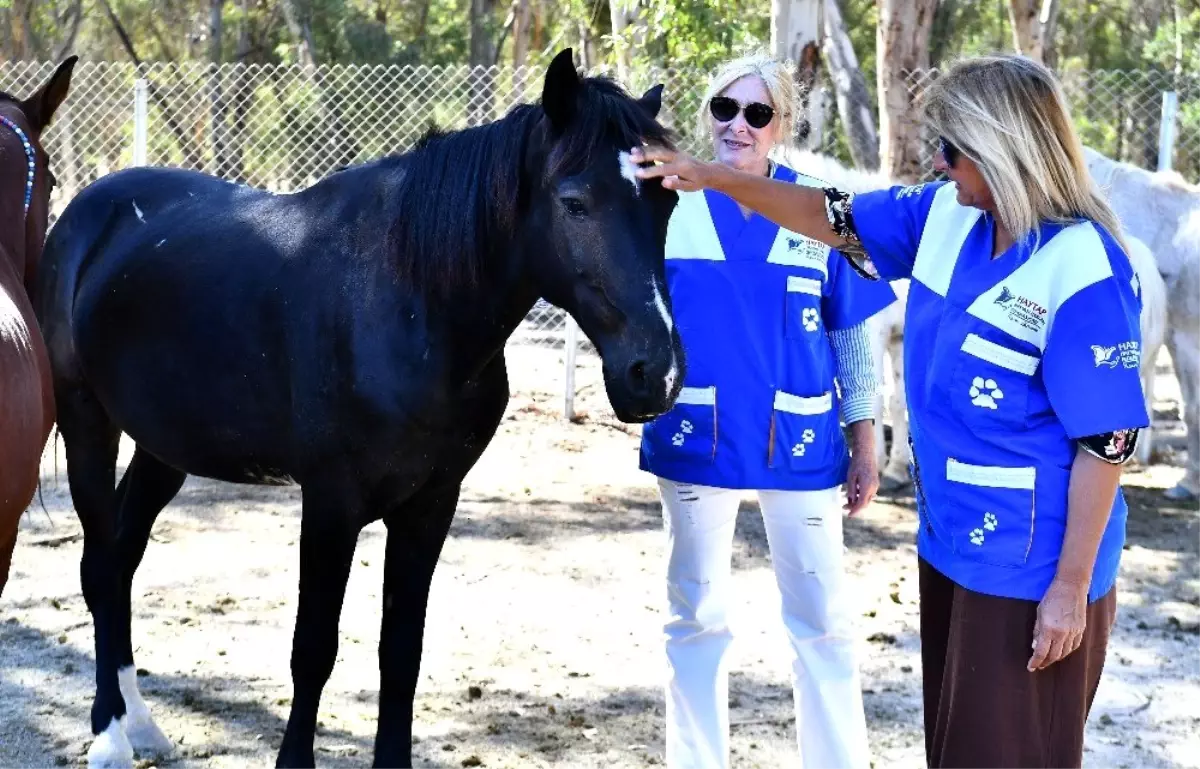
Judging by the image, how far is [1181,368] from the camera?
26.7 ft

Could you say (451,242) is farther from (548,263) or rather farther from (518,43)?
(518,43)

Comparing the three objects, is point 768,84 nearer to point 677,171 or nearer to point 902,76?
point 677,171

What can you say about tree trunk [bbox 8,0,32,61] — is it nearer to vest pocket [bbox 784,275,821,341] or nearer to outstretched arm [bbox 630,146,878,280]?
vest pocket [bbox 784,275,821,341]

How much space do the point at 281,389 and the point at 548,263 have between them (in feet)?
3.04

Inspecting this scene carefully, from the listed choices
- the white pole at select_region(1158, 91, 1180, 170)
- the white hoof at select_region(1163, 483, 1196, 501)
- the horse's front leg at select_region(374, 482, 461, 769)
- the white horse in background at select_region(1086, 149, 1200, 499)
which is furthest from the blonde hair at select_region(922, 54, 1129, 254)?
the white pole at select_region(1158, 91, 1180, 170)

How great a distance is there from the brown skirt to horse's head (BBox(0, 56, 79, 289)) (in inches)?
104

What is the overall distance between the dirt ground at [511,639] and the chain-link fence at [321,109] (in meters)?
2.76

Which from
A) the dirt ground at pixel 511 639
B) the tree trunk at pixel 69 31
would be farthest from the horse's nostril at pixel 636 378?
the tree trunk at pixel 69 31

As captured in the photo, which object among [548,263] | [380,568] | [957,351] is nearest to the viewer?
[957,351]

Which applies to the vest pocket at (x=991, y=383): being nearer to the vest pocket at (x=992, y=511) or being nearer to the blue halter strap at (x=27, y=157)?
the vest pocket at (x=992, y=511)

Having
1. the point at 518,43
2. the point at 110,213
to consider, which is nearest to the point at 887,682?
the point at 110,213

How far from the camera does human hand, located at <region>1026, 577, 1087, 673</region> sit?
2.27 meters

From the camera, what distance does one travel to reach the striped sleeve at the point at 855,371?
3.43m

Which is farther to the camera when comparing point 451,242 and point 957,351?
point 451,242
